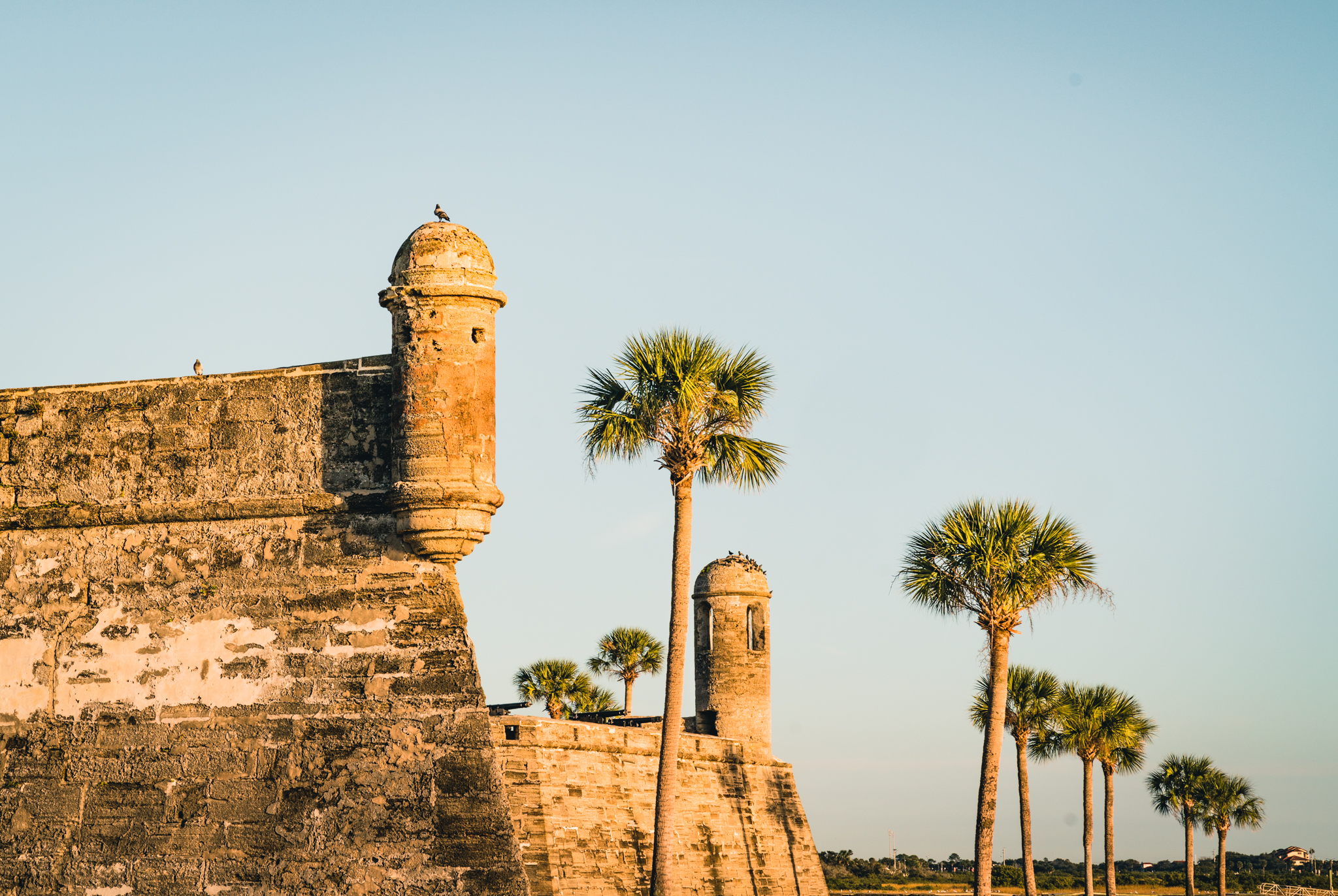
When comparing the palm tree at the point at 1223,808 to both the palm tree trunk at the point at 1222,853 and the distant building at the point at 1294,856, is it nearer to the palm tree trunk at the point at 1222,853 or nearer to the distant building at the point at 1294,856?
the palm tree trunk at the point at 1222,853

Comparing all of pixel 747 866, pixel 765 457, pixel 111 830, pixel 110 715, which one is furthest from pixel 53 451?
pixel 747 866

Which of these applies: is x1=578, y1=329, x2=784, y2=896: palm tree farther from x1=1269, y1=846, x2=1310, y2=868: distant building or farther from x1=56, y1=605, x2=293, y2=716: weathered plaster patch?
x1=1269, y1=846, x2=1310, y2=868: distant building

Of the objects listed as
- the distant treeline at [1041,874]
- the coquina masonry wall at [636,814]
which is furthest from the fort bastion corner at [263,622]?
the distant treeline at [1041,874]

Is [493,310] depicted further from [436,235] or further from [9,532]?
[9,532]

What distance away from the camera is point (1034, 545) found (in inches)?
952

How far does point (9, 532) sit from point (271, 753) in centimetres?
302

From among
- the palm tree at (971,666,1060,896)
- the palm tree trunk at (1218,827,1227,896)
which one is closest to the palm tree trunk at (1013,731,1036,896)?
the palm tree at (971,666,1060,896)

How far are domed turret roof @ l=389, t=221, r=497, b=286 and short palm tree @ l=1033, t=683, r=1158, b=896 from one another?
29.2 metres

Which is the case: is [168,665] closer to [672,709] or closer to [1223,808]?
[672,709]

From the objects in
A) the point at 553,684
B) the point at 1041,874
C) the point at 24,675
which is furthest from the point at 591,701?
the point at 1041,874

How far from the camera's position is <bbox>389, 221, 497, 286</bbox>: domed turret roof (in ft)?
35.4

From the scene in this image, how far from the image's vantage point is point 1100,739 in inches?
1470

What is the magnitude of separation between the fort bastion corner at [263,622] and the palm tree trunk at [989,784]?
1483 centimetres

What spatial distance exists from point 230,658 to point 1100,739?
31.6m
